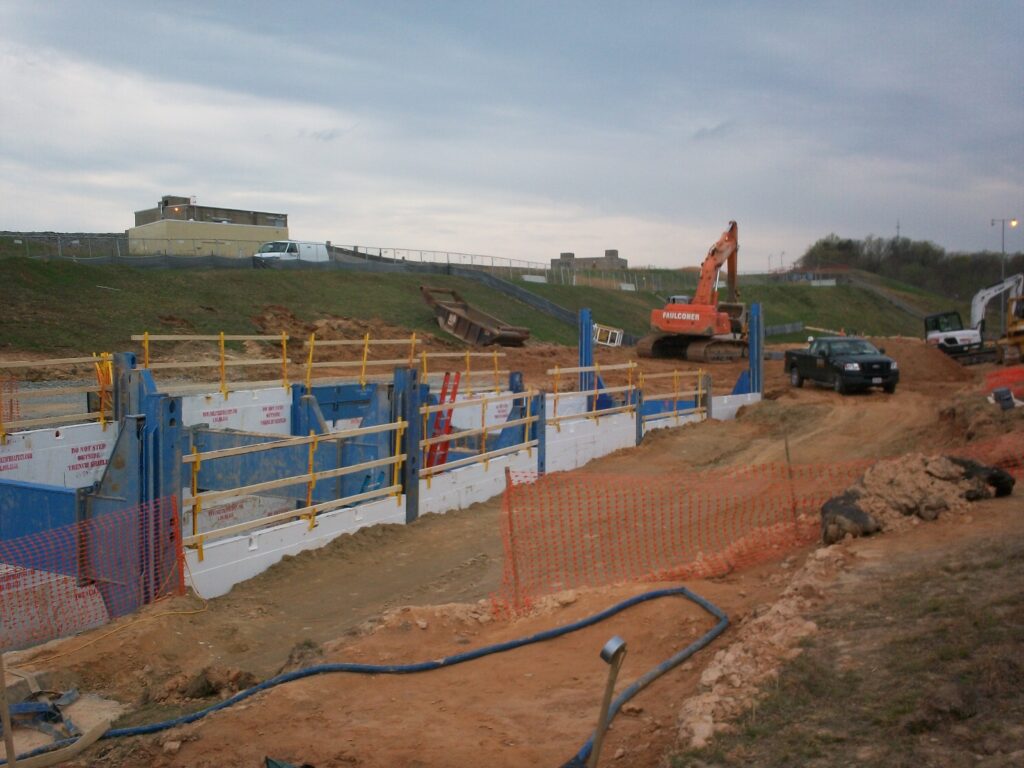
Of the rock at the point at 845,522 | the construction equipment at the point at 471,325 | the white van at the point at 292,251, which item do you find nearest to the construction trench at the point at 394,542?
the rock at the point at 845,522

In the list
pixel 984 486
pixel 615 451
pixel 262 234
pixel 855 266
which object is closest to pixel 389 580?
pixel 984 486

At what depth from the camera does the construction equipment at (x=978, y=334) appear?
106ft

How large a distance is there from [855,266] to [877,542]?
346 ft

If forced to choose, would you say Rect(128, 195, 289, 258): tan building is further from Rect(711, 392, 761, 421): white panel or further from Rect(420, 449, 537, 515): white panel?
Rect(420, 449, 537, 515): white panel

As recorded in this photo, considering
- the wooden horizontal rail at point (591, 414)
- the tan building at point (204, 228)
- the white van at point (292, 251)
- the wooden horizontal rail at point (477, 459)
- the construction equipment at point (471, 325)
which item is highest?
the tan building at point (204, 228)

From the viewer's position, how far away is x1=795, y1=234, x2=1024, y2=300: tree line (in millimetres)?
93812

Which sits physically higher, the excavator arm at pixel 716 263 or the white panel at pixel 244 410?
the excavator arm at pixel 716 263

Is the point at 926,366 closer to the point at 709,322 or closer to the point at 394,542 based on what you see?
the point at 709,322

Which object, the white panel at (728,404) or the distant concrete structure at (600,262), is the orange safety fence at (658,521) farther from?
the distant concrete structure at (600,262)

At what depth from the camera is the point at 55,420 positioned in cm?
1328

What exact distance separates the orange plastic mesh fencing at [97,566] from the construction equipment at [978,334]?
100 ft

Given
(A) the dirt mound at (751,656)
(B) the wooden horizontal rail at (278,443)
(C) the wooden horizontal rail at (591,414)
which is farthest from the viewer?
(C) the wooden horizontal rail at (591,414)

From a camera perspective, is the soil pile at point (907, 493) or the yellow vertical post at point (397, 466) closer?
the soil pile at point (907, 493)

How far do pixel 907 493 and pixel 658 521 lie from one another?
417 centimetres
